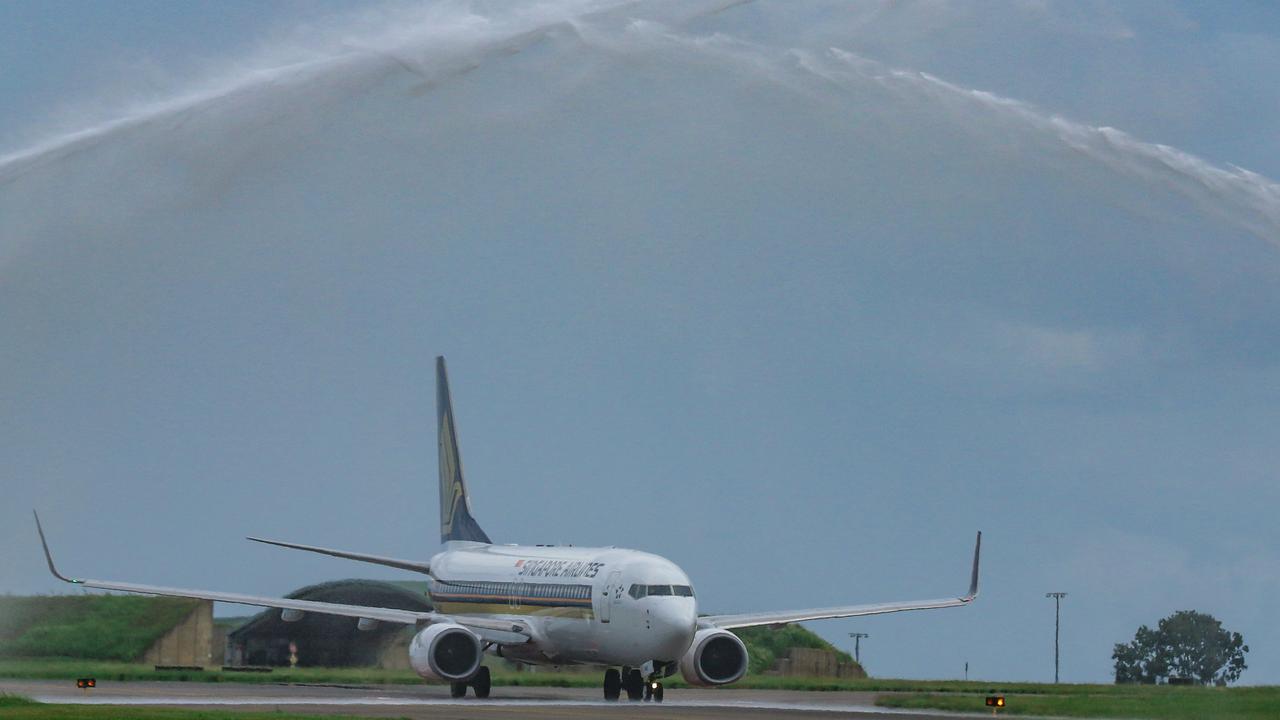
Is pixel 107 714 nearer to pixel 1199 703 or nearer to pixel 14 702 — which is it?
pixel 14 702

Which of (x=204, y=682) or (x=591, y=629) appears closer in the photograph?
(x=591, y=629)

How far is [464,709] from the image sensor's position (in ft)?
156

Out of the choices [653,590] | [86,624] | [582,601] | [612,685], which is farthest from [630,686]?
[86,624]

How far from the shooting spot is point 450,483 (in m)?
76.5

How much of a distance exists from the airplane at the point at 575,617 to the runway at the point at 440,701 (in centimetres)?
116

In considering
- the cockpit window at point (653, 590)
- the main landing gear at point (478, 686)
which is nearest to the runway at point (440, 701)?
the main landing gear at point (478, 686)

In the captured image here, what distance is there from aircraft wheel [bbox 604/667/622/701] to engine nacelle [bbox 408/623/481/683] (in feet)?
13.0

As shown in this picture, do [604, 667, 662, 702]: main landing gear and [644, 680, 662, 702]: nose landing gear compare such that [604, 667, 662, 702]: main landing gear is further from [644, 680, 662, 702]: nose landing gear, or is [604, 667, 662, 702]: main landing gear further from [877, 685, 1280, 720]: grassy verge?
[877, 685, 1280, 720]: grassy verge

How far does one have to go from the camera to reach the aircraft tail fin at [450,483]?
74.5 metres

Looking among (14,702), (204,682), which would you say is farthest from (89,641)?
(14,702)

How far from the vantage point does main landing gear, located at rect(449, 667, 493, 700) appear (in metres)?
59.1

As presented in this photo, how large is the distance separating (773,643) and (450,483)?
23297 millimetres

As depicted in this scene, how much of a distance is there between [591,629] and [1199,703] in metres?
18.5

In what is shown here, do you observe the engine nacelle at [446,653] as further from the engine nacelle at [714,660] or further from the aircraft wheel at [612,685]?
the engine nacelle at [714,660]
